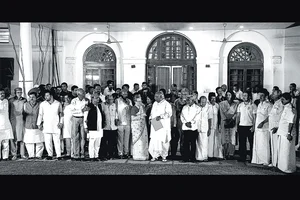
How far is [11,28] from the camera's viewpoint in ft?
44.7

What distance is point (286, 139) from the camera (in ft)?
23.6

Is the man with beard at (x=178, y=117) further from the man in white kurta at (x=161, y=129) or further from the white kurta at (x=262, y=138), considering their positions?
the white kurta at (x=262, y=138)

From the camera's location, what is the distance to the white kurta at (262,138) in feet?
25.9

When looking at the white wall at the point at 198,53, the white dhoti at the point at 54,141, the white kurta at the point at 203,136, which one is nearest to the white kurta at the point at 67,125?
the white dhoti at the point at 54,141

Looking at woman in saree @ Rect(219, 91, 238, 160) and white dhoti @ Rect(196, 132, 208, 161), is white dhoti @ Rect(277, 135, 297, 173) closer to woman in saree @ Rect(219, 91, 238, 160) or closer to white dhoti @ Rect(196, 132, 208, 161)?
woman in saree @ Rect(219, 91, 238, 160)

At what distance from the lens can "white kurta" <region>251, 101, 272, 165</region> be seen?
311 inches

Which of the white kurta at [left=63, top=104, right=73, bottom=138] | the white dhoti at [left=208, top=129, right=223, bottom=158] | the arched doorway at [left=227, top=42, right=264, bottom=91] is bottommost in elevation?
the white dhoti at [left=208, top=129, right=223, bottom=158]

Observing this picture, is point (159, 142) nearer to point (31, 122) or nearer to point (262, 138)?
point (262, 138)

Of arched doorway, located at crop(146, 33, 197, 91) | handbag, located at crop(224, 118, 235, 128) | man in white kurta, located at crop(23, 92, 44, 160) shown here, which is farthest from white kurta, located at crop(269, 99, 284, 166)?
arched doorway, located at crop(146, 33, 197, 91)

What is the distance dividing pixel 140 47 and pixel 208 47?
2860 millimetres

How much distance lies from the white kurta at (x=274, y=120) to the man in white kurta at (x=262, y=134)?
0.68 feet

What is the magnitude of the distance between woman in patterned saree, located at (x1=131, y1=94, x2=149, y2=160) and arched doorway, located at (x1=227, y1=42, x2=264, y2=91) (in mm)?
7015
